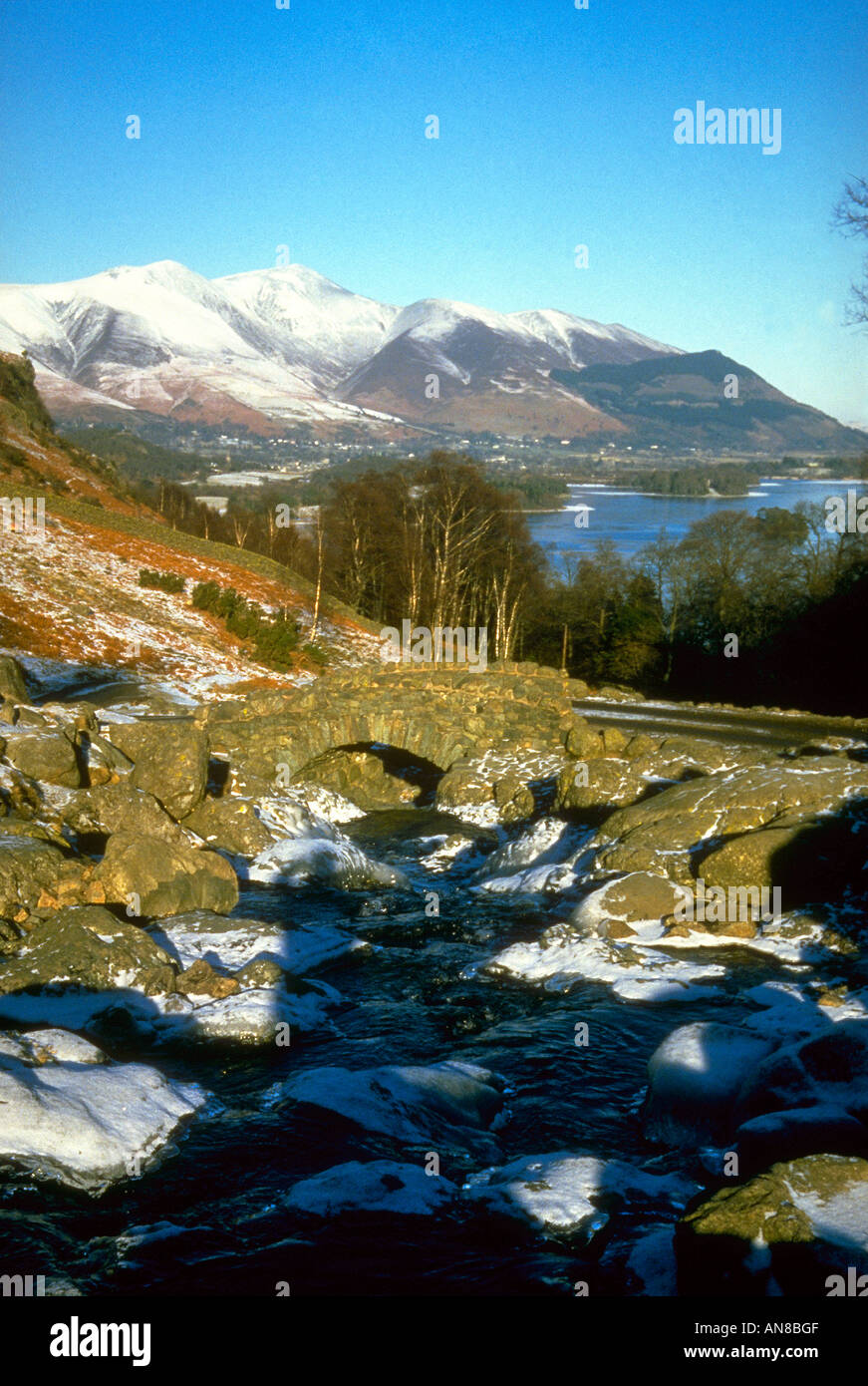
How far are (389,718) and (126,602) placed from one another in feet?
68.3

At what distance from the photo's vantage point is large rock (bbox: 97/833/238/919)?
45.8ft

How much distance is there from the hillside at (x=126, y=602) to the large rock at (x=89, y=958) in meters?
20.0

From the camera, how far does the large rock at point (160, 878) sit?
1396 cm

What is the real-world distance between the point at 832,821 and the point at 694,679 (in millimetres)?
25634

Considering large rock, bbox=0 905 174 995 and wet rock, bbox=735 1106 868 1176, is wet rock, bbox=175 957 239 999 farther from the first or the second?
wet rock, bbox=735 1106 868 1176

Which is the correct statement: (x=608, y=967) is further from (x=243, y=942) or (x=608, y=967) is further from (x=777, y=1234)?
(x=777, y=1234)

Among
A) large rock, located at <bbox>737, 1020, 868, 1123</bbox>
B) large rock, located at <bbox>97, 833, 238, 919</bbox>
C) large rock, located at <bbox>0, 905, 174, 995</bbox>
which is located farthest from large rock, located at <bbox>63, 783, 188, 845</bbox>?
large rock, located at <bbox>737, 1020, 868, 1123</bbox>

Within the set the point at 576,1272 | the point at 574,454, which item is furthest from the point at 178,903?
the point at 574,454

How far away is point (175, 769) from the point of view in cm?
1766

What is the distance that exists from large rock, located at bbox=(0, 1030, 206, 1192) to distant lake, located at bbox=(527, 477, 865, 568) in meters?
43.9

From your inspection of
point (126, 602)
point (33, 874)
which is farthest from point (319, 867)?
point (126, 602)

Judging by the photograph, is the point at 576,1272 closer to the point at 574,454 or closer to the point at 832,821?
the point at 832,821

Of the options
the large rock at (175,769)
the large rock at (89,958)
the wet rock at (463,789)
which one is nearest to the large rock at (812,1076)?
the large rock at (89,958)

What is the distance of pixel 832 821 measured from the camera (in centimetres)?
1498
